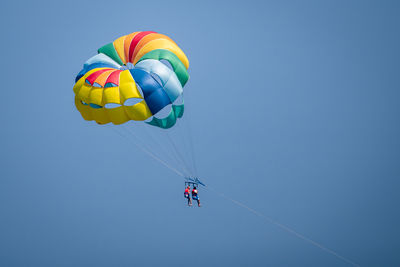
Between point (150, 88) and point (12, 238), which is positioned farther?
point (12, 238)

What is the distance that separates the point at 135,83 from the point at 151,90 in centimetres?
76

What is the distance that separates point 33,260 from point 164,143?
70.3m

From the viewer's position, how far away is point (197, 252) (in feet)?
293

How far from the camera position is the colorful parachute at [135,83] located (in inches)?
776

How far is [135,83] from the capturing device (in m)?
19.8

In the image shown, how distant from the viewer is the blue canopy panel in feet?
64.8

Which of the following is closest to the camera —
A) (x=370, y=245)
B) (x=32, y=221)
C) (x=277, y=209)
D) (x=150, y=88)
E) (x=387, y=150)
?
(x=150, y=88)

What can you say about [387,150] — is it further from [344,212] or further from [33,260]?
[33,260]

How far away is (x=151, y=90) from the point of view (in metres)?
19.8

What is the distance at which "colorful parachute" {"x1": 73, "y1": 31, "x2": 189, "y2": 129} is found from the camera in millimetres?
19703

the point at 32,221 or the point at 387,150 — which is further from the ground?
the point at 387,150

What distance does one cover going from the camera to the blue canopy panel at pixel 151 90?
19.8 metres

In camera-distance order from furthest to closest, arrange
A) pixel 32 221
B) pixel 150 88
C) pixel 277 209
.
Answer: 1. pixel 32 221
2. pixel 277 209
3. pixel 150 88

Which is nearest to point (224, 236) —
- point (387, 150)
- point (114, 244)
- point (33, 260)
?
point (114, 244)
